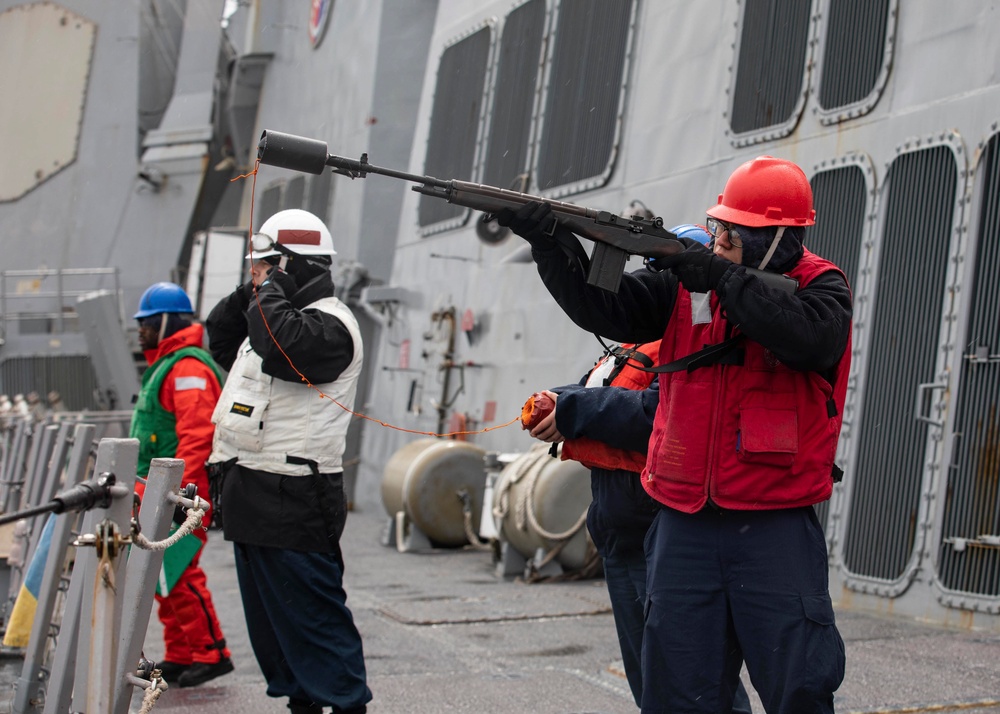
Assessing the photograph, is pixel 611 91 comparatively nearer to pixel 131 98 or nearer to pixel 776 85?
pixel 776 85

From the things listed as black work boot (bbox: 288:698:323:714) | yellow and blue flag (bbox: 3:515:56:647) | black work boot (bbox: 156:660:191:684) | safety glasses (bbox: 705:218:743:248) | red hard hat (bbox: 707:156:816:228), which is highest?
red hard hat (bbox: 707:156:816:228)

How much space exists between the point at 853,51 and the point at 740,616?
458 cm

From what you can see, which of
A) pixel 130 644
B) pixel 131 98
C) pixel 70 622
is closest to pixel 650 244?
pixel 130 644

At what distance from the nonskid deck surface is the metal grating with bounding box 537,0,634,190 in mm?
3260

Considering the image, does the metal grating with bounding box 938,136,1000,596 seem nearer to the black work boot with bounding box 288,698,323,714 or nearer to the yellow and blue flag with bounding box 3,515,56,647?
the black work boot with bounding box 288,698,323,714

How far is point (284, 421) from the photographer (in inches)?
153

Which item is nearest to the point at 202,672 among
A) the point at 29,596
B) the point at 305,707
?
the point at 29,596

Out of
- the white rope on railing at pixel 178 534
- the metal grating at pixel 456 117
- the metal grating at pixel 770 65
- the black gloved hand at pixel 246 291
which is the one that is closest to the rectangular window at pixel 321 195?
the metal grating at pixel 456 117

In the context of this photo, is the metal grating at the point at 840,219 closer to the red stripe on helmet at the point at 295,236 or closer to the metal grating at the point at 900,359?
the metal grating at the point at 900,359

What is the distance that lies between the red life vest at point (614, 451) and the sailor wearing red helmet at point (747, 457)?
22.4 inches

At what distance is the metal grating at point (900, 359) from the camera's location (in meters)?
5.74

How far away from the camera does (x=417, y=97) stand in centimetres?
1415

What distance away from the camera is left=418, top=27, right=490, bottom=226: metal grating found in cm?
1082

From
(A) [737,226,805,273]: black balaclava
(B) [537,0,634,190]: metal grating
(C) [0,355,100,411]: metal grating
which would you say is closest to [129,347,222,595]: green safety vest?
(A) [737,226,805,273]: black balaclava
